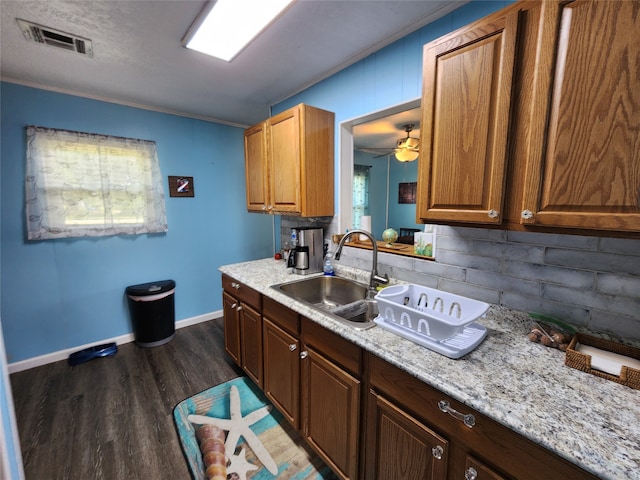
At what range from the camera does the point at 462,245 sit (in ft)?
4.66

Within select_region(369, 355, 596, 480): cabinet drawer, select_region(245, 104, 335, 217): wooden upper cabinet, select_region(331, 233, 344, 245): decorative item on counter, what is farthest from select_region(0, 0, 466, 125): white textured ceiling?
select_region(369, 355, 596, 480): cabinet drawer

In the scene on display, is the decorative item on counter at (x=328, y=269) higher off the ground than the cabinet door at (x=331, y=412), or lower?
higher

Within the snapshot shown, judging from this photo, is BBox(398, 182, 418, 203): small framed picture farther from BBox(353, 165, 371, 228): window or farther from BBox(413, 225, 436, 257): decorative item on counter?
BBox(413, 225, 436, 257): decorative item on counter

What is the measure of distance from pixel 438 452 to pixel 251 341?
140cm

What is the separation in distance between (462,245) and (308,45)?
5.21ft

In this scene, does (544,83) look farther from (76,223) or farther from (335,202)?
(76,223)

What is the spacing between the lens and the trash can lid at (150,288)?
265cm

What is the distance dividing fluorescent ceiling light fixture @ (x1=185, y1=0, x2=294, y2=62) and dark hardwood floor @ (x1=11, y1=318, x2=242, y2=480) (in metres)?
2.46

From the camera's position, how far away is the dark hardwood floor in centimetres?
151

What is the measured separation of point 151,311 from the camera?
2.68 meters

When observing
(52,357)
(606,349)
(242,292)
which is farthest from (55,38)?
(606,349)

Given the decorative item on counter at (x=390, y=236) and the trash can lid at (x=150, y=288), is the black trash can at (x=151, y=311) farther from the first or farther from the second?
the decorative item on counter at (x=390, y=236)

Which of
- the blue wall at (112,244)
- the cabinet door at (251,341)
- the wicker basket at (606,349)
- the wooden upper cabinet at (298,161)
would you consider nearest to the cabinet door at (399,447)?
the wicker basket at (606,349)

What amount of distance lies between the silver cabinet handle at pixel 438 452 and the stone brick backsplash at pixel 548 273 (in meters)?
0.75
